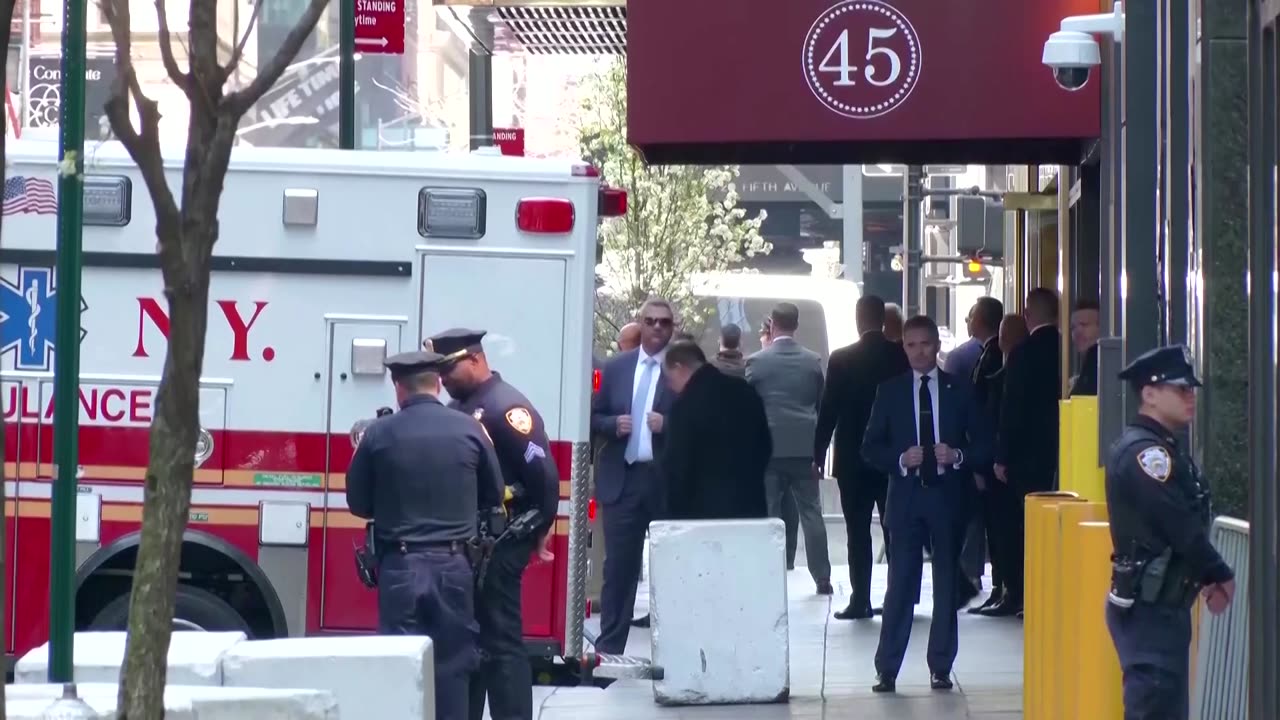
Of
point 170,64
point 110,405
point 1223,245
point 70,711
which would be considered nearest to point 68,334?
point 70,711

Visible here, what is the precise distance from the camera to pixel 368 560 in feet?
26.0

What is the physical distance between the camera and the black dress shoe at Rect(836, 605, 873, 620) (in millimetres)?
12258

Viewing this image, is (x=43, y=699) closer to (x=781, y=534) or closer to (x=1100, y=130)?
(x=781, y=534)

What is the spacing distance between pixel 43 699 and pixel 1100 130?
22.1 ft

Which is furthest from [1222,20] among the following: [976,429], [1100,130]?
[976,429]

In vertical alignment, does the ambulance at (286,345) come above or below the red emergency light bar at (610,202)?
below

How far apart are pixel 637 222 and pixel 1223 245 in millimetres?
17497

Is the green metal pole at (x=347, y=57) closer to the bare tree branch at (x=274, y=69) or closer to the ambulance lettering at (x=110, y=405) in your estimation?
the ambulance lettering at (x=110, y=405)

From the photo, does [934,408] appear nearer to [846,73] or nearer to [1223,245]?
[846,73]

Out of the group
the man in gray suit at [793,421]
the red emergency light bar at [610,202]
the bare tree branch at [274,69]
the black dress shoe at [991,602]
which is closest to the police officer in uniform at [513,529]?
the red emergency light bar at [610,202]

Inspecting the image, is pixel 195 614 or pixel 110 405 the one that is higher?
pixel 110 405

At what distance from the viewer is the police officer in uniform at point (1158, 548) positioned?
20.0ft

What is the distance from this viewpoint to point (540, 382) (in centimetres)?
886

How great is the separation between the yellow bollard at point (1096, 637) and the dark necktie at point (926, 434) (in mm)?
2863
